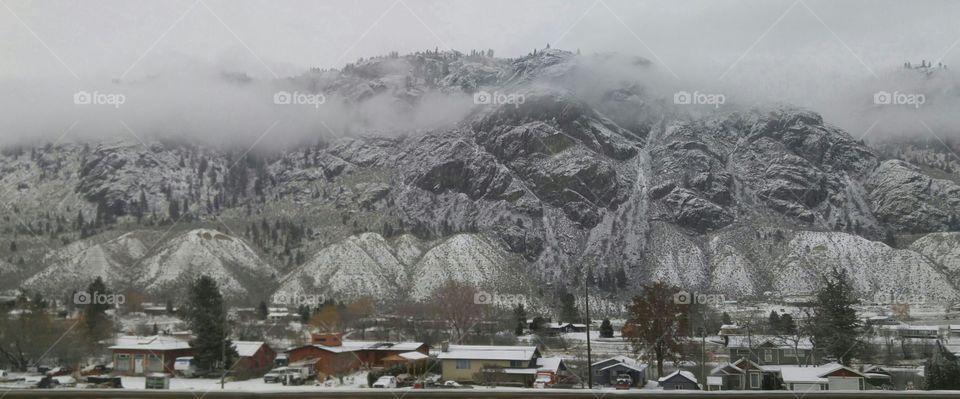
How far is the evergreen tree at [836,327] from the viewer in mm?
61344

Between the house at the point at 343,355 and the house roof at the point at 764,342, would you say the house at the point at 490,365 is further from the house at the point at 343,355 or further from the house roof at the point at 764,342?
the house roof at the point at 764,342

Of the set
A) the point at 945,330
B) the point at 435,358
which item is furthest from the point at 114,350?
the point at 945,330

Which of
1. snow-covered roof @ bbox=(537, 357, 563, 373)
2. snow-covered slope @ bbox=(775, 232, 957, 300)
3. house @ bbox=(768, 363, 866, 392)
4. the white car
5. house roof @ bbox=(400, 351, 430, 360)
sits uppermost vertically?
snow-covered slope @ bbox=(775, 232, 957, 300)

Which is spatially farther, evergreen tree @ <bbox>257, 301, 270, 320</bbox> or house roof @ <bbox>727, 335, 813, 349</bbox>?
evergreen tree @ <bbox>257, 301, 270, 320</bbox>

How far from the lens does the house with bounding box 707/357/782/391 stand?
49531 millimetres

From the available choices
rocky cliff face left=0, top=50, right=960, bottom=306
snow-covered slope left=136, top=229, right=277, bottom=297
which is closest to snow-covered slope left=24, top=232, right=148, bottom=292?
rocky cliff face left=0, top=50, right=960, bottom=306

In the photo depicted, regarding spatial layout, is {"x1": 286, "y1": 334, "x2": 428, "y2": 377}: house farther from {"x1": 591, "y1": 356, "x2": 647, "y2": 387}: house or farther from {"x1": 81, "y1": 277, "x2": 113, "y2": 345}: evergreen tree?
{"x1": 81, "y1": 277, "x2": 113, "y2": 345}: evergreen tree

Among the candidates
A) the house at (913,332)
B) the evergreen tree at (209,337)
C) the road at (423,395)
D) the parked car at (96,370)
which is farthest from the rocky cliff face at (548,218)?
the road at (423,395)

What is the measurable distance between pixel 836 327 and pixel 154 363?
171 ft

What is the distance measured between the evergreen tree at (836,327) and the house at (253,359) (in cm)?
4407

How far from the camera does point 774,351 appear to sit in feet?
215

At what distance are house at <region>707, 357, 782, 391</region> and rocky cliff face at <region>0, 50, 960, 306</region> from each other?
240 feet

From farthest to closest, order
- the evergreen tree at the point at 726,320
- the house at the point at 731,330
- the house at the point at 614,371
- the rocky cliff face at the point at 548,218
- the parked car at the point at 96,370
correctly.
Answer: the rocky cliff face at the point at 548,218 < the evergreen tree at the point at 726,320 < the house at the point at 731,330 < the house at the point at 614,371 < the parked car at the point at 96,370

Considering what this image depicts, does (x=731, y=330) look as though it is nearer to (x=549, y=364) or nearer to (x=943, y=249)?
(x=549, y=364)
